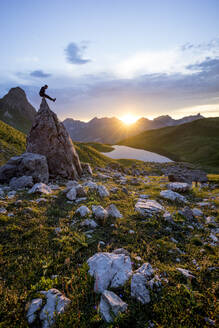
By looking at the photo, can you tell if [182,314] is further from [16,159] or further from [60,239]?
[16,159]

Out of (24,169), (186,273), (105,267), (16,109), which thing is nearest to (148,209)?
(186,273)

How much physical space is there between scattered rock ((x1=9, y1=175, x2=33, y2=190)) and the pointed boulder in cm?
300

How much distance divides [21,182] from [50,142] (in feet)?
16.2

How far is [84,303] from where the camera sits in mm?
3469

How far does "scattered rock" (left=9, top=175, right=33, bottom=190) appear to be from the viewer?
34.8ft

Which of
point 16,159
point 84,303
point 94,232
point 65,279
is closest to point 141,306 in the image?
point 84,303

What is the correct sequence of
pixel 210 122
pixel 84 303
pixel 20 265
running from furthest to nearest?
pixel 210 122 < pixel 20 265 < pixel 84 303

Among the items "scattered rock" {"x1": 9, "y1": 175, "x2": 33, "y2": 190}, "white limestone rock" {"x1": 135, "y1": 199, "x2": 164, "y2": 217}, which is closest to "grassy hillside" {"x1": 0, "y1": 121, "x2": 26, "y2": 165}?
"scattered rock" {"x1": 9, "y1": 175, "x2": 33, "y2": 190}

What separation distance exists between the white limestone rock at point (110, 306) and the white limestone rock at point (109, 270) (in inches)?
14.0

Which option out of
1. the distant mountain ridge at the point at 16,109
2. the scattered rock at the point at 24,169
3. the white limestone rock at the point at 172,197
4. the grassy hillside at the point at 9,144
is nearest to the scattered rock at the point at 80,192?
the scattered rock at the point at 24,169

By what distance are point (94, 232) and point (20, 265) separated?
272 centimetres

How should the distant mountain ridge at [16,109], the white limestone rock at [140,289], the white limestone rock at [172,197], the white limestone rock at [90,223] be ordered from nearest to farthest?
the white limestone rock at [140,289]
the white limestone rock at [90,223]
the white limestone rock at [172,197]
the distant mountain ridge at [16,109]

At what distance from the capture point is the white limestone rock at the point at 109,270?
3.86 metres

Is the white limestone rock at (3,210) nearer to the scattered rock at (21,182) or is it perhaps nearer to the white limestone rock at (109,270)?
the scattered rock at (21,182)
